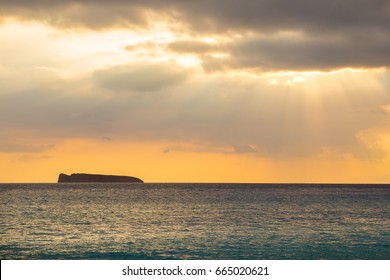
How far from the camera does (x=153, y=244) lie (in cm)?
6097

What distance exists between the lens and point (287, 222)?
288 feet

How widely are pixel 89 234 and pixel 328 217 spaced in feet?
161

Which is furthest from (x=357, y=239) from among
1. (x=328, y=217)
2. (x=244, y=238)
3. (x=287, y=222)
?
(x=328, y=217)

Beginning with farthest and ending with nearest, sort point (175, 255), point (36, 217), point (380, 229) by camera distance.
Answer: point (36, 217) < point (380, 229) < point (175, 255)

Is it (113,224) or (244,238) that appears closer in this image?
(244,238)

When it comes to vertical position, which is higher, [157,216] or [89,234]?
[157,216]

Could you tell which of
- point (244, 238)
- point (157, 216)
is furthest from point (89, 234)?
point (157, 216)

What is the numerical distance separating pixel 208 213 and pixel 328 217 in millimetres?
24440
